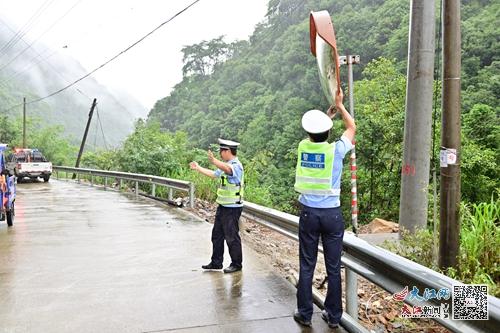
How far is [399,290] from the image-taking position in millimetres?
3453

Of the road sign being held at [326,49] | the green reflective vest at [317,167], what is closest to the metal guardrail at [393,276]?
the green reflective vest at [317,167]

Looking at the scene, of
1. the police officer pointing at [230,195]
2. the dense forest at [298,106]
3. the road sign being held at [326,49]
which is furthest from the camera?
the dense forest at [298,106]

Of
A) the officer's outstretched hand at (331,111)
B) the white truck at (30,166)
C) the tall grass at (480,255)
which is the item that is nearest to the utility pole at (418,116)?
the tall grass at (480,255)

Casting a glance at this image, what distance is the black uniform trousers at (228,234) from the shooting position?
6203mm

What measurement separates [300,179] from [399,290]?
132 cm

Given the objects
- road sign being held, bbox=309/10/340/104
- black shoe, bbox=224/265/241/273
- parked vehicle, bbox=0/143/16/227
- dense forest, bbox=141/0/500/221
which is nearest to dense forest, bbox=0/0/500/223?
dense forest, bbox=141/0/500/221

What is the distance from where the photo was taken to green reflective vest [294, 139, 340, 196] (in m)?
4.14

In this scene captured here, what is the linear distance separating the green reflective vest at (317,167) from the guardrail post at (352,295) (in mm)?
821

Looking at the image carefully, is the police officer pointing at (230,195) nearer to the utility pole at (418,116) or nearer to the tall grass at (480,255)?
the tall grass at (480,255)

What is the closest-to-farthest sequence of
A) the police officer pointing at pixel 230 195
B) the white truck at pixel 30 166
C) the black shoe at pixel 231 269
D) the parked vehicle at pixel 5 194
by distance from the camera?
the police officer pointing at pixel 230 195, the black shoe at pixel 231 269, the parked vehicle at pixel 5 194, the white truck at pixel 30 166

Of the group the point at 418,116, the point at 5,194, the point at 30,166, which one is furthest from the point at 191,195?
the point at 30,166

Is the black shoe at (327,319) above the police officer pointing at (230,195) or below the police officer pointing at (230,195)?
below

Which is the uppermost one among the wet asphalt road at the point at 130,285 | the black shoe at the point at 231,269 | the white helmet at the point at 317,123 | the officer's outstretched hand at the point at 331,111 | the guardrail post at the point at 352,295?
the officer's outstretched hand at the point at 331,111

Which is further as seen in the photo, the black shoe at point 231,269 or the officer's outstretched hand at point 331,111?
the black shoe at point 231,269
